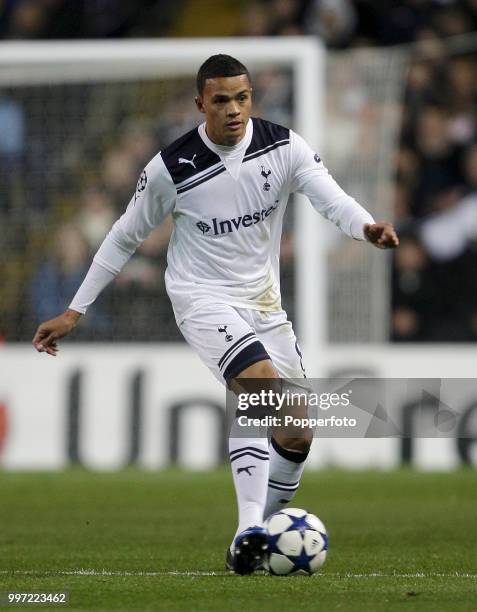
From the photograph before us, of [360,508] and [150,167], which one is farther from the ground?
[150,167]

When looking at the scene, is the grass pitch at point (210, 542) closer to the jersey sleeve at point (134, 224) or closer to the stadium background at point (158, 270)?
the stadium background at point (158, 270)

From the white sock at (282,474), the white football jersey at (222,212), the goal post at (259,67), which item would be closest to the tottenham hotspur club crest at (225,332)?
the white football jersey at (222,212)

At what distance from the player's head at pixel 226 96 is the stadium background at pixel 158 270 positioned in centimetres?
717

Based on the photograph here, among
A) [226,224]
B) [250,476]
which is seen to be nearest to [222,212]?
[226,224]

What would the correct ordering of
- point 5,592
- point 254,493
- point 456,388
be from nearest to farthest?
point 5,592 → point 254,493 → point 456,388

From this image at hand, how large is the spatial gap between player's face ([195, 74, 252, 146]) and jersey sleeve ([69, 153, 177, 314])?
1.05 feet

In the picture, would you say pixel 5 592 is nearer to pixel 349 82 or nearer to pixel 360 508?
A: pixel 360 508

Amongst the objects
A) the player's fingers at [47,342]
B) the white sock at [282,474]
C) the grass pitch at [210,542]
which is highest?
the player's fingers at [47,342]

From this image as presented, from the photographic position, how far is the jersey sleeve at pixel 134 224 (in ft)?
22.7

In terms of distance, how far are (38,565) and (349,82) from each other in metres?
8.86

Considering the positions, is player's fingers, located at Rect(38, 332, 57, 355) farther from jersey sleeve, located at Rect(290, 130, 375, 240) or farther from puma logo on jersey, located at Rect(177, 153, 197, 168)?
jersey sleeve, located at Rect(290, 130, 375, 240)

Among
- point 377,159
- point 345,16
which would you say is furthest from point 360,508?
point 345,16

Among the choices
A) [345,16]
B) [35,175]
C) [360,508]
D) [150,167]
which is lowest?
[360,508]

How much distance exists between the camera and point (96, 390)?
14.3m
